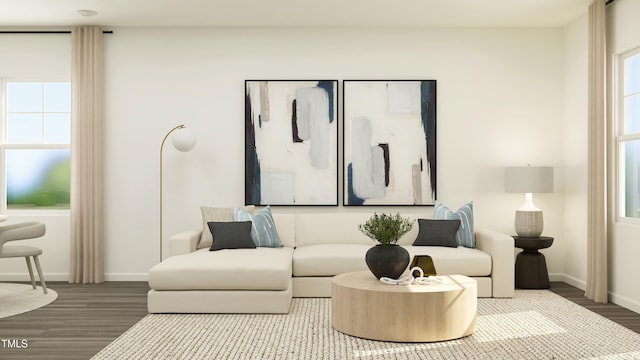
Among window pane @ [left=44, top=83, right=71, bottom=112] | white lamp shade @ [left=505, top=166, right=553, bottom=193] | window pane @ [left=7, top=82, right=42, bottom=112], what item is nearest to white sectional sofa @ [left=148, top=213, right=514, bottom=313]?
white lamp shade @ [left=505, top=166, right=553, bottom=193]

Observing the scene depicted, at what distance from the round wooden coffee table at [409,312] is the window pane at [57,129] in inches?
167

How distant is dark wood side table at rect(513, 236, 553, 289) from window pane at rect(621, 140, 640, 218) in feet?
3.08

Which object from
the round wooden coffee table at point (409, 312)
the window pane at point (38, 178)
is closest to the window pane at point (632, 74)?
the round wooden coffee table at point (409, 312)

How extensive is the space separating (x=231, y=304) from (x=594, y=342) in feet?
9.06

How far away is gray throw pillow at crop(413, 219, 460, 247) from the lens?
607 centimetres

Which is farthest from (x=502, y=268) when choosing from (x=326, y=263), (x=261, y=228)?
(x=261, y=228)

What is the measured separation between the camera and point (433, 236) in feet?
20.0

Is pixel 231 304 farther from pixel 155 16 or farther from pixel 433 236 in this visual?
pixel 155 16

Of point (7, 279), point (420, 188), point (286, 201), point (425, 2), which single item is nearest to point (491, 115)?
point (420, 188)

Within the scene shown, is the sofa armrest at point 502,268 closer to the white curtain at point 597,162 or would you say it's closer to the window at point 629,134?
the white curtain at point 597,162

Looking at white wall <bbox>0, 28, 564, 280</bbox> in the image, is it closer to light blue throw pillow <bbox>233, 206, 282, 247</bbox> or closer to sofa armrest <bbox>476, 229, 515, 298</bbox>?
light blue throw pillow <bbox>233, 206, 282, 247</bbox>

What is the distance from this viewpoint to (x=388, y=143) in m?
6.84

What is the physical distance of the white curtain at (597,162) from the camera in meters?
5.65

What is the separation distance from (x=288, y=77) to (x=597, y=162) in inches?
130
